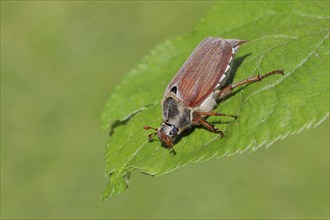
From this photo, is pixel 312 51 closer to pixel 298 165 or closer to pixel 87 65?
pixel 298 165

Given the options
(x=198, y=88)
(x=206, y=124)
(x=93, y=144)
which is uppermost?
(x=198, y=88)

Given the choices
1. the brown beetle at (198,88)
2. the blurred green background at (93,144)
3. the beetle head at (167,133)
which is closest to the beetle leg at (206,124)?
the brown beetle at (198,88)

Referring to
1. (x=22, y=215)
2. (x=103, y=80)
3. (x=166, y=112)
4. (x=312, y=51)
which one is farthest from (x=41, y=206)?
(x=312, y=51)

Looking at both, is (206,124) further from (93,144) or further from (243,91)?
(93,144)

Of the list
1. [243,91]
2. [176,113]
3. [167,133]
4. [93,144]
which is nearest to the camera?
[243,91]

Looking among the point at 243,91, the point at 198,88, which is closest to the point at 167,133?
the point at 198,88

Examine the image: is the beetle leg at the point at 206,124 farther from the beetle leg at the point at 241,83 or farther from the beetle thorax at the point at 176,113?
the beetle leg at the point at 241,83

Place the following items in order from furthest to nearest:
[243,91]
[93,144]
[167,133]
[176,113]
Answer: [93,144]
[176,113]
[167,133]
[243,91]
